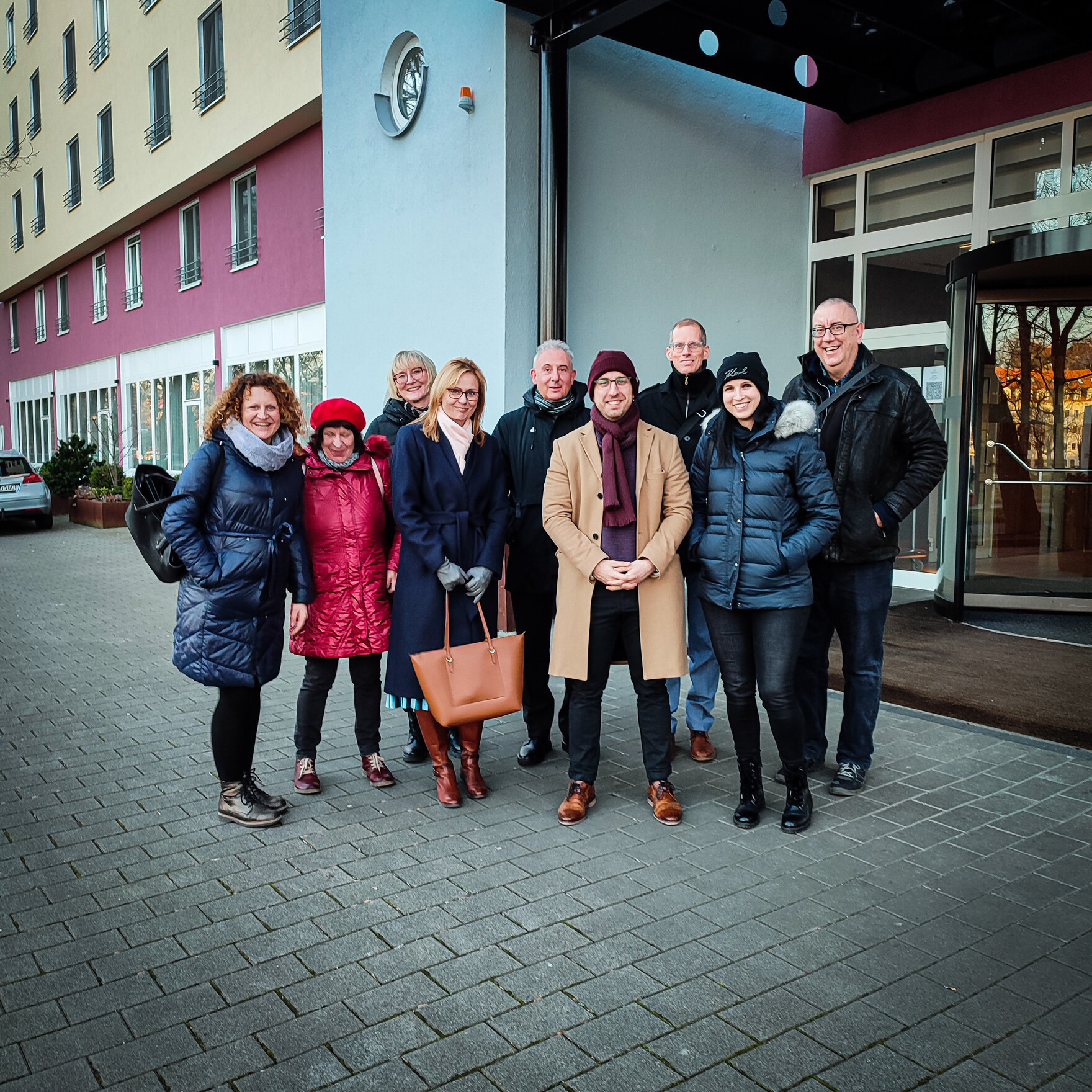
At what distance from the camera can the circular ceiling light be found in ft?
30.3

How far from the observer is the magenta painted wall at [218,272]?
1598 centimetres

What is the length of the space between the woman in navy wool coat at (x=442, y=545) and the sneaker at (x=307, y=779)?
19.7 inches

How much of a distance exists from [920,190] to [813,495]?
279 inches

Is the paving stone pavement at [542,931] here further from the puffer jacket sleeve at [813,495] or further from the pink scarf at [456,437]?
the pink scarf at [456,437]

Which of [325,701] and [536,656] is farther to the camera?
[536,656]

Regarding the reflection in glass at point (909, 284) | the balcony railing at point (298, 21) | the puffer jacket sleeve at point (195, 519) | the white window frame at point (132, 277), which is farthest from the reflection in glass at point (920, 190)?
the white window frame at point (132, 277)

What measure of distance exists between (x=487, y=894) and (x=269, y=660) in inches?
54.4

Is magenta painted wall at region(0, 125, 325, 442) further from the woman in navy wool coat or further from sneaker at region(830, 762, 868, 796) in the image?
sneaker at region(830, 762, 868, 796)

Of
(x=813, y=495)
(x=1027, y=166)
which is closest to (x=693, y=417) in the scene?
(x=813, y=495)

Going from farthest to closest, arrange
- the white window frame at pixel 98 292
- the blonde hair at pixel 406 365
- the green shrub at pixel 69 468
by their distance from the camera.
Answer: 1. the white window frame at pixel 98 292
2. the green shrub at pixel 69 468
3. the blonde hair at pixel 406 365

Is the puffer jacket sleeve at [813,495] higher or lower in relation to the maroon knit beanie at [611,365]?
lower

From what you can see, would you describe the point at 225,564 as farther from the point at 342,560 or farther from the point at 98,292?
the point at 98,292

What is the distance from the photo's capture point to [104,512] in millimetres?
19016

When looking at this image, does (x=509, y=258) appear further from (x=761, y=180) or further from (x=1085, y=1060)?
(x=1085, y=1060)
